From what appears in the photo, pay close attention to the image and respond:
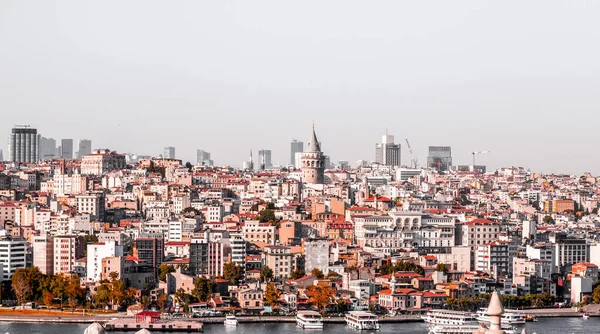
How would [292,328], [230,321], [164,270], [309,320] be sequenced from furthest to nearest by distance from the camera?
[164,270] < [230,321] < [292,328] < [309,320]

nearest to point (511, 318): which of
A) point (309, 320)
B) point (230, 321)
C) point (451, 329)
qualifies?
point (451, 329)

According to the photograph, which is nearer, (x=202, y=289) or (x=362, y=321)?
(x=362, y=321)

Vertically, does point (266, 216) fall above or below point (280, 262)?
above

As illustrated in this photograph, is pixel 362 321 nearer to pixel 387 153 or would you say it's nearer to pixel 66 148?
pixel 387 153

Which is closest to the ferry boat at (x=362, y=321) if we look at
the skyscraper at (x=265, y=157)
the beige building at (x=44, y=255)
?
the beige building at (x=44, y=255)

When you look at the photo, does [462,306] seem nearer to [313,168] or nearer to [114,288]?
[114,288]

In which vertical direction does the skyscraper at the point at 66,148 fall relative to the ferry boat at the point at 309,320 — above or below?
above

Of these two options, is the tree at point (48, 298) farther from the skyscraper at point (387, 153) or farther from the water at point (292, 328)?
the skyscraper at point (387, 153)
